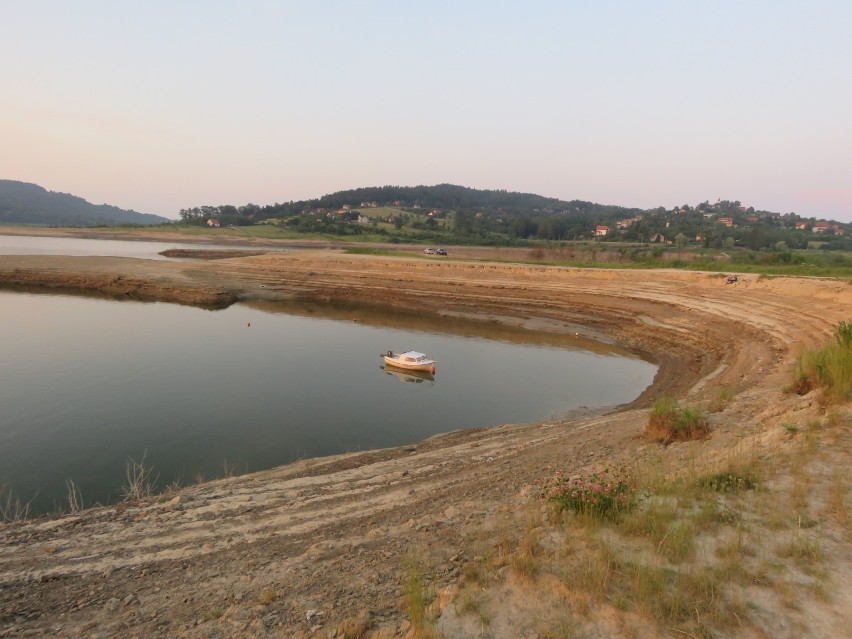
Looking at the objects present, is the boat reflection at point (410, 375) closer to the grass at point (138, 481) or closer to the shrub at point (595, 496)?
the grass at point (138, 481)

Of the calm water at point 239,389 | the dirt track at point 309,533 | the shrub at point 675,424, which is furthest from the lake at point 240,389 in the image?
the shrub at point 675,424

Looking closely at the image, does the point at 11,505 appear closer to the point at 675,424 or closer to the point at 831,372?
the point at 675,424

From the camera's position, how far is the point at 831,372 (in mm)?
11094

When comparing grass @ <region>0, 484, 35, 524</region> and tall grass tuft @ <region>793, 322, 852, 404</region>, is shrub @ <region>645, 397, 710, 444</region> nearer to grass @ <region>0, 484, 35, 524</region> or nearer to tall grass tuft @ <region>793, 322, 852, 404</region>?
tall grass tuft @ <region>793, 322, 852, 404</region>

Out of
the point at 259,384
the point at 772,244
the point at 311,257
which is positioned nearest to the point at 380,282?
the point at 311,257

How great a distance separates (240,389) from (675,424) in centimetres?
1810

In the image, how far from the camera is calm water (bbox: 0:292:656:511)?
15336 mm

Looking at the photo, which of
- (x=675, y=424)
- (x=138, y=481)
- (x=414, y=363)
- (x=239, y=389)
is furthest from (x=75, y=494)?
(x=414, y=363)

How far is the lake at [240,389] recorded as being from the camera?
15.3 meters

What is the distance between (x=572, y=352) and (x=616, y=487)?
85.0ft

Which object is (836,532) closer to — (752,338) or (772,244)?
(752,338)

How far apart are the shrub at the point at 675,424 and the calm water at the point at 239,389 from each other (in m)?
8.23

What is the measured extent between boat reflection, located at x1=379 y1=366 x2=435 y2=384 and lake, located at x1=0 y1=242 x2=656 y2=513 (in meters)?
0.17

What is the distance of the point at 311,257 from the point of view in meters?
66.3
